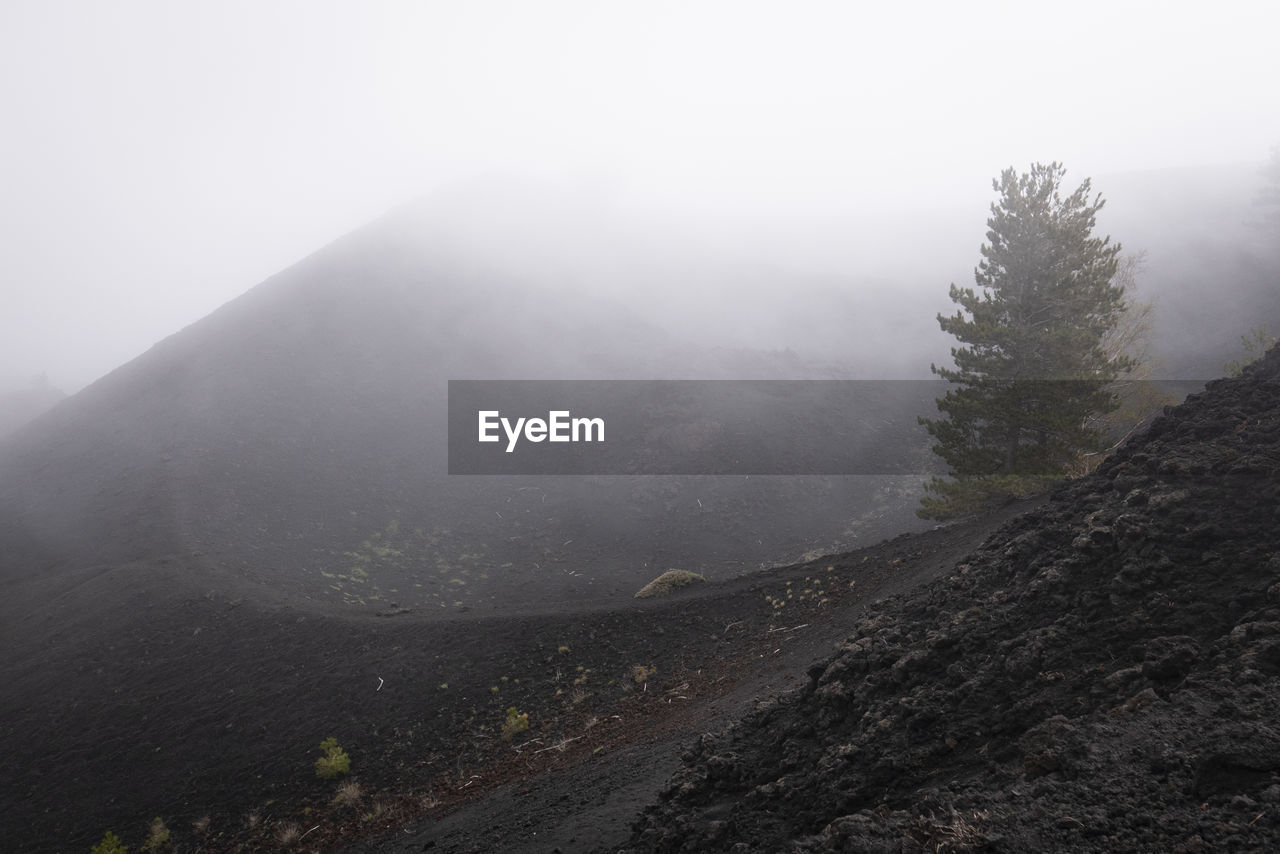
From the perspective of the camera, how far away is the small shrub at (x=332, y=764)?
34.2 ft

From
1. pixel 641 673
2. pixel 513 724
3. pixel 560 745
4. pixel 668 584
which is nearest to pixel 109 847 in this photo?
pixel 513 724

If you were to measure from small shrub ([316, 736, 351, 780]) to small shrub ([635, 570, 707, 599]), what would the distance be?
9.24 m

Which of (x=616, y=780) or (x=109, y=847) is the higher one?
(x=616, y=780)

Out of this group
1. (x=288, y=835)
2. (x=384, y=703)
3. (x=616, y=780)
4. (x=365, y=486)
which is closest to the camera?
(x=616, y=780)

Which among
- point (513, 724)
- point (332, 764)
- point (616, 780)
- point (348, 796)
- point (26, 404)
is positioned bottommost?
point (348, 796)

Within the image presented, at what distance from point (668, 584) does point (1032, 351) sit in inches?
480

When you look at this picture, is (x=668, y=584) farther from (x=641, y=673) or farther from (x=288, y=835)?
(x=288, y=835)

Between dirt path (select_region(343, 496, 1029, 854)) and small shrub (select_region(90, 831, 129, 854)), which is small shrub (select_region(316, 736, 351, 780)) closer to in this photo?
dirt path (select_region(343, 496, 1029, 854))

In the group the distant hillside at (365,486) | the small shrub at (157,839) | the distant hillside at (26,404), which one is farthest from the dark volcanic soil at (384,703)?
the distant hillside at (26,404)

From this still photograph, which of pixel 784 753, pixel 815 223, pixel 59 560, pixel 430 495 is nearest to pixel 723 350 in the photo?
pixel 430 495

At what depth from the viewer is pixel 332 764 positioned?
1044 centimetres

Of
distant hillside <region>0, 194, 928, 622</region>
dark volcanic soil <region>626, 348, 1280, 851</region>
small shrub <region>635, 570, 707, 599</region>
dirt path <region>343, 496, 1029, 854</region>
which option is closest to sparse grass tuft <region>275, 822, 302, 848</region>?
dirt path <region>343, 496, 1029, 854</region>

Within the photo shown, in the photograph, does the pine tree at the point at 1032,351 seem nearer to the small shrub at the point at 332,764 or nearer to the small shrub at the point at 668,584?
the small shrub at the point at 668,584

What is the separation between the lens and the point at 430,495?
1190 inches
